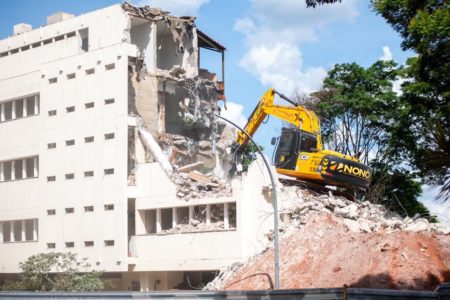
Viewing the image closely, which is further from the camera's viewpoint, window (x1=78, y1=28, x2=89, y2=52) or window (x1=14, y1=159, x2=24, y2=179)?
window (x1=78, y1=28, x2=89, y2=52)

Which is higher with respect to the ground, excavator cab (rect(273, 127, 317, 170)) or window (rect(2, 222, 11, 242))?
excavator cab (rect(273, 127, 317, 170))

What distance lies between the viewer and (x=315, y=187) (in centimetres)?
3875

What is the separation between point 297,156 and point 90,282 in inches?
473

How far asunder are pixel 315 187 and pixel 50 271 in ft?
49.5

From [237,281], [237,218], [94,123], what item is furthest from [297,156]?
[94,123]

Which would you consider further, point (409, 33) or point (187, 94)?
point (187, 94)

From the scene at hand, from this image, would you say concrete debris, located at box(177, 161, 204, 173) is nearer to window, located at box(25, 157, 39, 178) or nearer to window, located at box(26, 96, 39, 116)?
window, located at box(25, 157, 39, 178)

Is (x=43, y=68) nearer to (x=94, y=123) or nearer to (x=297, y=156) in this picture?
(x=94, y=123)

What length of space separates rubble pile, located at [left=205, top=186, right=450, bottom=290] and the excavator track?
0.73m

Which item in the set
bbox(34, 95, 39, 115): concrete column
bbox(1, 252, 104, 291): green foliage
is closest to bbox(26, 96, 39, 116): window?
bbox(34, 95, 39, 115): concrete column

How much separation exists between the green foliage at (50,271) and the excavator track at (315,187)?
424 inches

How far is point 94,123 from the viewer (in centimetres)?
4175

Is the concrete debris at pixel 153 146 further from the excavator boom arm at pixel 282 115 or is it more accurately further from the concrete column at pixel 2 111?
the concrete column at pixel 2 111

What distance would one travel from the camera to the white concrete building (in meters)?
37.0
